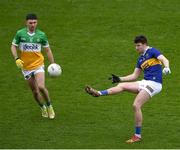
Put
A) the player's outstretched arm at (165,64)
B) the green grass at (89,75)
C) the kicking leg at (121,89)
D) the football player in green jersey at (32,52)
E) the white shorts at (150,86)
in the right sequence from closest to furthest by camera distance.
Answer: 1. the player's outstretched arm at (165,64)
2. the kicking leg at (121,89)
3. the white shorts at (150,86)
4. the green grass at (89,75)
5. the football player in green jersey at (32,52)

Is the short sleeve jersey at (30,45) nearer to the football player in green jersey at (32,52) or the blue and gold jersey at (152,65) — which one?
the football player in green jersey at (32,52)

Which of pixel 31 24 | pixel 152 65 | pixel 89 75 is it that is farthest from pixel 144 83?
pixel 89 75

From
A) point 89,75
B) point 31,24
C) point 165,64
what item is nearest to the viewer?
point 165,64

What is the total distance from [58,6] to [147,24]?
378 centimetres

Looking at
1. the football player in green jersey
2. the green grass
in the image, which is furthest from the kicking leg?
the football player in green jersey

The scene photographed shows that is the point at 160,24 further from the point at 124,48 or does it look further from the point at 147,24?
the point at 124,48

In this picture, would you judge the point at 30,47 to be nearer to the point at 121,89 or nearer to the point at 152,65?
the point at 121,89

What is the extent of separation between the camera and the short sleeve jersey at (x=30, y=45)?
14.6 meters

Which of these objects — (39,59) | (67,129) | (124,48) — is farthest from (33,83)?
(124,48)

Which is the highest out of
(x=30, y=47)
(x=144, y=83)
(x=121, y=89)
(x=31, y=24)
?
(x=31, y=24)

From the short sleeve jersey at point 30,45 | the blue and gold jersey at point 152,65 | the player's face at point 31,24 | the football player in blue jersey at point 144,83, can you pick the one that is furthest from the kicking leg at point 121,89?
the player's face at point 31,24

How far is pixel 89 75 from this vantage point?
18703mm

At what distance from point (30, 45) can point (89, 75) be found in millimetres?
4361

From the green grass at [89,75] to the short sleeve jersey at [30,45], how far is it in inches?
52.8
